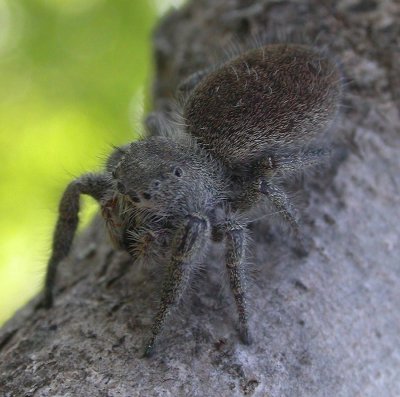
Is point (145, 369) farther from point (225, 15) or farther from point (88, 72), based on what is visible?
point (88, 72)

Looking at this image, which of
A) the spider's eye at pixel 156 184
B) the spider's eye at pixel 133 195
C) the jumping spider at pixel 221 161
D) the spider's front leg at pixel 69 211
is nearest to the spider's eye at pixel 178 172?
the jumping spider at pixel 221 161

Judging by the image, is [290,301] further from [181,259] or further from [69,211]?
[69,211]

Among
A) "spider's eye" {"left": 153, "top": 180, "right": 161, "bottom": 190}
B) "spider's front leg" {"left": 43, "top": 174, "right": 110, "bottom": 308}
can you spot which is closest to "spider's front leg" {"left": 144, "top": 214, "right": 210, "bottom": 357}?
"spider's eye" {"left": 153, "top": 180, "right": 161, "bottom": 190}

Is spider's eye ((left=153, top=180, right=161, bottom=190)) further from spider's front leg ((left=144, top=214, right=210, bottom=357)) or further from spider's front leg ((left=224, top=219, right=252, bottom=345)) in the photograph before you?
spider's front leg ((left=224, top=219, right=252, bottom=345))

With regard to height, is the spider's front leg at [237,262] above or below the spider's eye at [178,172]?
below

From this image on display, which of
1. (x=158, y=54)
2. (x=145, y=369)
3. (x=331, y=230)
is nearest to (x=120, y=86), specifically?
(x=158, y=54)

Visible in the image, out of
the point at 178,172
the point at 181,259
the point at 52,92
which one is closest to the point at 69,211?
the point at 178,172

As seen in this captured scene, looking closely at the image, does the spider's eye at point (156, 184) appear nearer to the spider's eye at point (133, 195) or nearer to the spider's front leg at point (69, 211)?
the spider's eye at point (133, 195)
